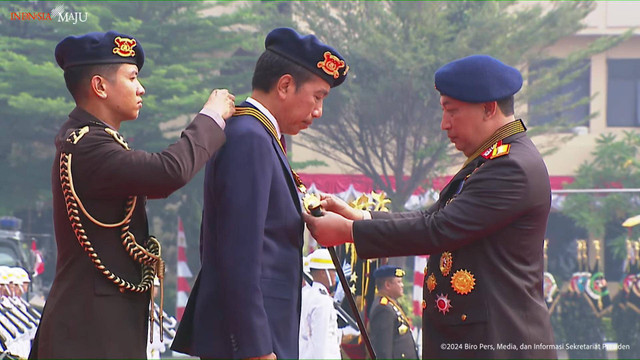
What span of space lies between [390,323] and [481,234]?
4.96 metres

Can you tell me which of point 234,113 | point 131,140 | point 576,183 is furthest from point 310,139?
point 234,113

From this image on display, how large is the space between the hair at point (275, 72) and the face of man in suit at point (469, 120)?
543 mm

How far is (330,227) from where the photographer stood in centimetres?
335

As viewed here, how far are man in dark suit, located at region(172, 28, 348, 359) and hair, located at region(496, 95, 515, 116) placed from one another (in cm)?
61

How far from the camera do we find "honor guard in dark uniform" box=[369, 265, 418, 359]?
7.93m

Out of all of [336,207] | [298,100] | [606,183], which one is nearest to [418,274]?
[336,207]

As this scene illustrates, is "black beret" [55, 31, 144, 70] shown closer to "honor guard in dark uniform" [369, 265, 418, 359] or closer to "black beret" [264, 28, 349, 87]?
"black beret" [264, 28, 349, 87]

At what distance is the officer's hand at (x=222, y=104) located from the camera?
318 cm

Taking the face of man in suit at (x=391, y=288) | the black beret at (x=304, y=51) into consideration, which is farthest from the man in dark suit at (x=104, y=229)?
the face of man in suit at (x=391, y=288)

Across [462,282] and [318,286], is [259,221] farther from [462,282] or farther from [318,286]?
[318,286]

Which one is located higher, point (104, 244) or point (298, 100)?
point (298, 100)

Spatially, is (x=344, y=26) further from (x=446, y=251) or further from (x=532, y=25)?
(x=446, y=251)

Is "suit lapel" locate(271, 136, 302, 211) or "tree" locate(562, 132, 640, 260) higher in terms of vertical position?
"tree" locate(562, 132, 640, 260)

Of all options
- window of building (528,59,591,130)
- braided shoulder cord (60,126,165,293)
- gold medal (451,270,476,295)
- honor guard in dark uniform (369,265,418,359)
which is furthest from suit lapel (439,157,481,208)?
window of building (528,59,591,130)
